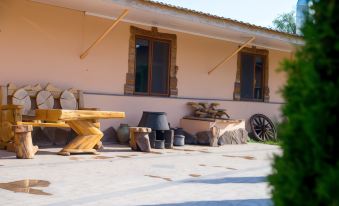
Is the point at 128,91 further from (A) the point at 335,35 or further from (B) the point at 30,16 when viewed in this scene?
(A) the point at 335,35

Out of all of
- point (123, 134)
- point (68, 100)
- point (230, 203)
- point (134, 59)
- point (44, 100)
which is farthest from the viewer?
point (134, 59)

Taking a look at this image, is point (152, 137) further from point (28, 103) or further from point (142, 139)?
point (28, 103)

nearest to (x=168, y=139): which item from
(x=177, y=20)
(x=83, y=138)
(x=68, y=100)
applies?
(x=68, y=100)

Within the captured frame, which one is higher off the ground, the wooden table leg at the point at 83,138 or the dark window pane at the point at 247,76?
the dark window pane at the point at 247,76

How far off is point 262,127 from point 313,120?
1277cm

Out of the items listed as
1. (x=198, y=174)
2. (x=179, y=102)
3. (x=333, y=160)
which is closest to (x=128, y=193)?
(x=198, y=174)

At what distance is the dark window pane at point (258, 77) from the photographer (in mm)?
14422

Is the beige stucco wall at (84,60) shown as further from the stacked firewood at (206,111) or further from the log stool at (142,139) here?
the log stool at (142,139)

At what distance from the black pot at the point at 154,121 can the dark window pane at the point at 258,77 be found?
5.03 metres

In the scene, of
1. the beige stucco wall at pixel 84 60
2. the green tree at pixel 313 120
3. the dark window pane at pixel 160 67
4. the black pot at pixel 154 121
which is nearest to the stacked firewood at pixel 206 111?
the beige stucco wall at pixel 84 60

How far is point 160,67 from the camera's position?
11797 millimetres

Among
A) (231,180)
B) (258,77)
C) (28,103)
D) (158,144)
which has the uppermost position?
(258,77)

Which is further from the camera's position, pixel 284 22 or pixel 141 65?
pixel 284 22

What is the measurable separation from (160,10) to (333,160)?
27.1 ft
